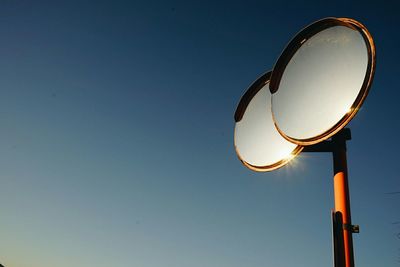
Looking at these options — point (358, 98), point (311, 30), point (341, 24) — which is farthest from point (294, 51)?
point (358, 98)

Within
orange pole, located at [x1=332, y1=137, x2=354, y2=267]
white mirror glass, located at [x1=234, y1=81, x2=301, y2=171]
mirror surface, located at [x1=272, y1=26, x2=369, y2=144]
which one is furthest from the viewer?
white mirror glass, located at [x1=234, y1=81, x2=301, y2=171]

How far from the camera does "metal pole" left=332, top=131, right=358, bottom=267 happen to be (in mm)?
1784

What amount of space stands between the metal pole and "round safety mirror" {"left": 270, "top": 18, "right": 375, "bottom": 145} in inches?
8.7

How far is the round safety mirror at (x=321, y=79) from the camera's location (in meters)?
1.88

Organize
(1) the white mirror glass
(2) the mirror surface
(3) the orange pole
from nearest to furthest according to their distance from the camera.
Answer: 1. (3) the orange pole
2. (2) the mirror surface
3. (1) the white mirror glass

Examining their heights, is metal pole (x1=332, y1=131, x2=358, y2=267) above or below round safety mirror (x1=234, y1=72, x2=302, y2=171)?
below

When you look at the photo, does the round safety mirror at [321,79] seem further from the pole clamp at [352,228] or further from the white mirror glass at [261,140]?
the pole clamp at [352,228]

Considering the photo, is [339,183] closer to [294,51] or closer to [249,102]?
[294,51]

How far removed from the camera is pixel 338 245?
178cm

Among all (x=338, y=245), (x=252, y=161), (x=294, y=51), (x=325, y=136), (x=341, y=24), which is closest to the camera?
(x=338, y=245)

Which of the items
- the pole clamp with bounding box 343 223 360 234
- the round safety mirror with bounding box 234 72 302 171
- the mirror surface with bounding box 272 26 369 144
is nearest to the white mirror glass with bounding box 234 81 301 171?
the round safety mirror with bounding box 234 72 302 171

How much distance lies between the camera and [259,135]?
2793mm

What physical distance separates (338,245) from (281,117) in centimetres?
96

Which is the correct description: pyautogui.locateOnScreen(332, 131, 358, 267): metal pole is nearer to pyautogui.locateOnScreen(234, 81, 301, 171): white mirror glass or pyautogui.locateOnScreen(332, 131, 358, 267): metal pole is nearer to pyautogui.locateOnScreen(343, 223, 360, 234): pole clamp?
pyautogui.locateOnScreen(343, 223, 360, 234): pole clamp
